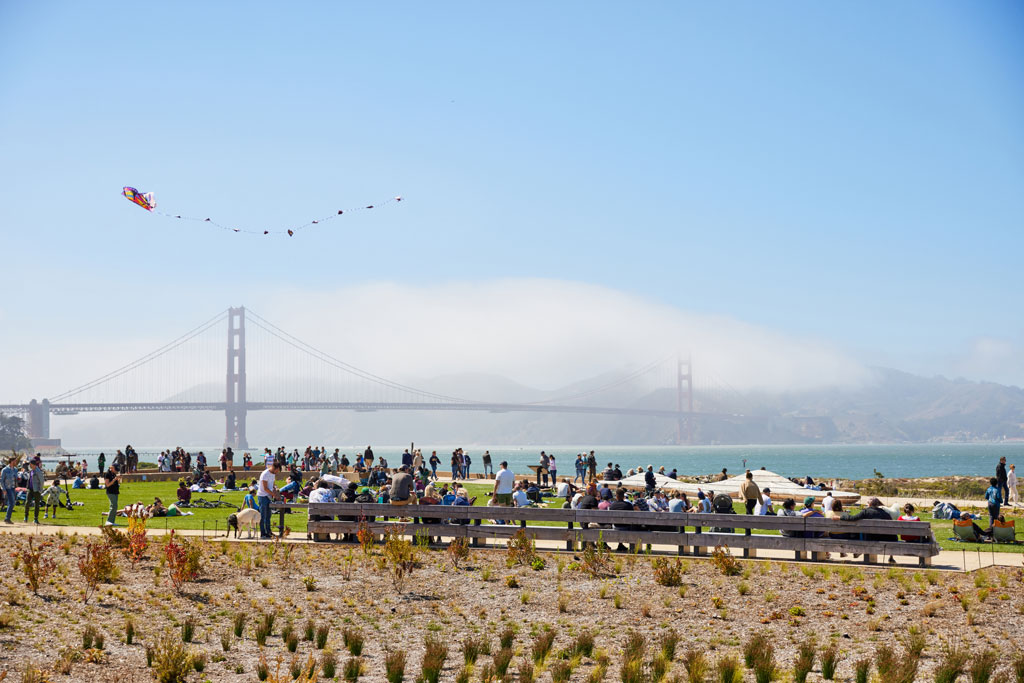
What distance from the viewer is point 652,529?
17234 mm

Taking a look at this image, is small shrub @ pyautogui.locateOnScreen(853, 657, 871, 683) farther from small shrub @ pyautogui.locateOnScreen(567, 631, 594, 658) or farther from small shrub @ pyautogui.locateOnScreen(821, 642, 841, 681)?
small shrub @ pyautogui.locateOnScreen(567, 631, 594, 658)

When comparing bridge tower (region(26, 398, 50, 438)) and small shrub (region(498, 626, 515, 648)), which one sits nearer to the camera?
small shrub (region(498, 626, 515, 648))

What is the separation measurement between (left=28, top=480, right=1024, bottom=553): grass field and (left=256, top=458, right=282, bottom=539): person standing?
4.73 ft

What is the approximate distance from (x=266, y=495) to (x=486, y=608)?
6.56 meters

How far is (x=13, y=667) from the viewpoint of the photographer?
979cm

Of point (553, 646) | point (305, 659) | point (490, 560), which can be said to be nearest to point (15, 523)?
point (490, 560)

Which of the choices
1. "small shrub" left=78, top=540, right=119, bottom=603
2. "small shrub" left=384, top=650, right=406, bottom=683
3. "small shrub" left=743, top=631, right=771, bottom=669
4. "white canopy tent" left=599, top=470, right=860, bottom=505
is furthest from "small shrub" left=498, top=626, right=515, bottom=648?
"white canopy tent" left=599, top=470, right=860, bottom=505

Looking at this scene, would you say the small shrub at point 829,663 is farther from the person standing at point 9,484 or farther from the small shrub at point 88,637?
the person standing at point 9,484

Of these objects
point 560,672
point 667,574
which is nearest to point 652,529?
point 667,574

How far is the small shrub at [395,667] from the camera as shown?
9.66 m

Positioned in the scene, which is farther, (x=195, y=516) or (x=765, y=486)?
(x=765, y=486)

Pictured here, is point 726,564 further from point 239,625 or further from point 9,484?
point 9,484

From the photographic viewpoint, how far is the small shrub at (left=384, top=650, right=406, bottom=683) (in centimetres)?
966

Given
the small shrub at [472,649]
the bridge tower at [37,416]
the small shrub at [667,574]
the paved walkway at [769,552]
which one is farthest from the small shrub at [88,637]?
the bridge tower at [37,416]
